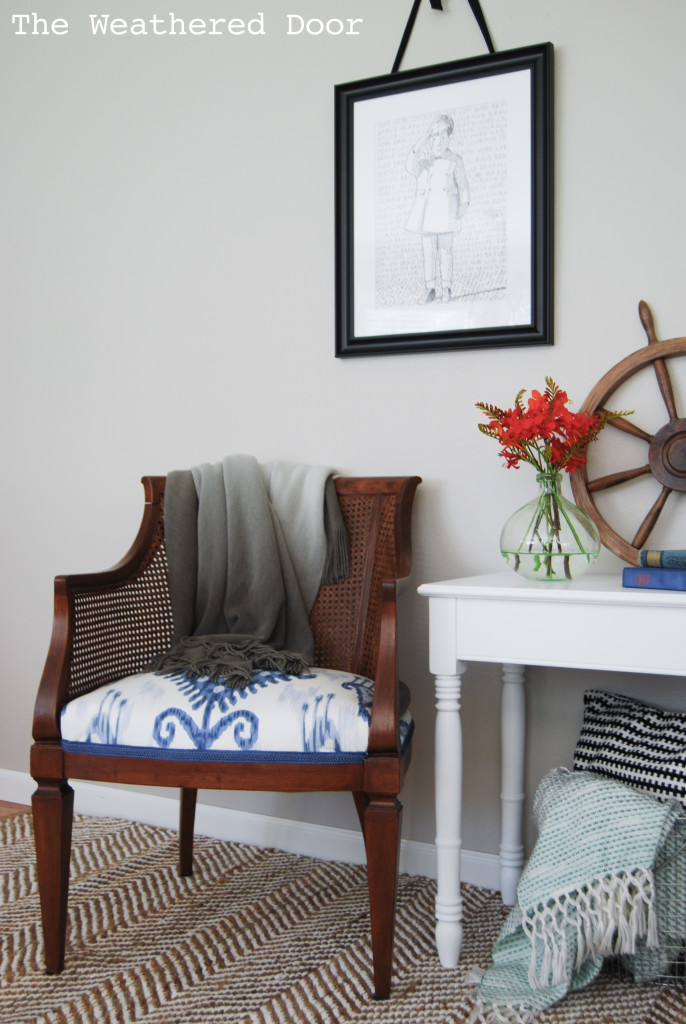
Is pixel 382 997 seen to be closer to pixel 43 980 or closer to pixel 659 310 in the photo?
pixel 43 980

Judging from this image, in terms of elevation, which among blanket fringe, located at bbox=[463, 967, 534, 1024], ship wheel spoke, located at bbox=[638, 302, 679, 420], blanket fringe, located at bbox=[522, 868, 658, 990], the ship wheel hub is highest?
ship wheel spoke, located at bbox=[638, 302, 679, 420]

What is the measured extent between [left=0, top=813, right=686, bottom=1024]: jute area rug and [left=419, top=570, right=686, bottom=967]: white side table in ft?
0.52

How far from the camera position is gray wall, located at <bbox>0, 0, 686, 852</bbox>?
1858 mm

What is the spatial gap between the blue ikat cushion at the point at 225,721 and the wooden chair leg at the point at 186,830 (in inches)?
20.3

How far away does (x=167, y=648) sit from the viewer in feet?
6.40

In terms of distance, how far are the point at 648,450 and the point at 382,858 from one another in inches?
37.4

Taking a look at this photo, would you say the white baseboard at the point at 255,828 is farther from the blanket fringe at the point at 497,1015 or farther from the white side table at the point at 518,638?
the blanket fringe at the point at 497,1015

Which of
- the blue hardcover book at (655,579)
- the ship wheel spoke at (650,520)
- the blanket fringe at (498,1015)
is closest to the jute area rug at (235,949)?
the blanket fringe at (498,1015)

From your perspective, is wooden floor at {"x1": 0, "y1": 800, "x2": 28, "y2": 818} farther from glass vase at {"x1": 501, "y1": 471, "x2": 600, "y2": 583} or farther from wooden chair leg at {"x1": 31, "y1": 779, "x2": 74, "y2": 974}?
glass vase at {"x1": 501, "y1": 471, "x2": 600, "y2": 583}

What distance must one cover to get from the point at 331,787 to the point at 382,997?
1.21 feet

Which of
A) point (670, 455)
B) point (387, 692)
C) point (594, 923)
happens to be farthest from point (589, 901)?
point (670, 455)

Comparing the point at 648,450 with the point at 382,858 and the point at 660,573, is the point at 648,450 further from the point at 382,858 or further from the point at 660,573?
the point at 382,858

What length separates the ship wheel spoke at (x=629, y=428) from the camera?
1.81 meters

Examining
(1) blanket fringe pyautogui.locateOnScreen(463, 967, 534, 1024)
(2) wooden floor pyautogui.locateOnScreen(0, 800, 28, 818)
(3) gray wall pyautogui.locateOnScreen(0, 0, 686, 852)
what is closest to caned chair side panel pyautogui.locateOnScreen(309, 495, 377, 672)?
(3) gray wall pyautogui.locateOnScreen(0, 0, 686, 852)
